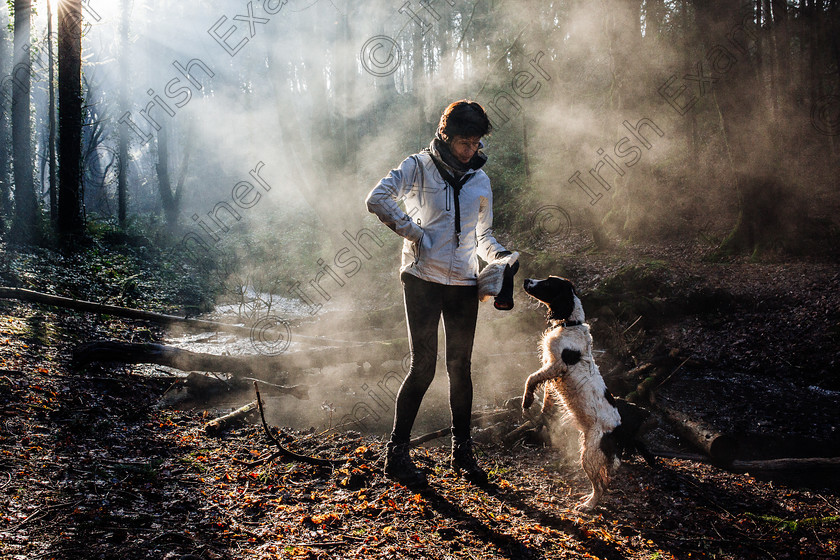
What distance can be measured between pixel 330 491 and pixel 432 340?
4.62 ft

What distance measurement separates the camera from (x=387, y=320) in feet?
36.1

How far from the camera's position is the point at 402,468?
372 centimetres

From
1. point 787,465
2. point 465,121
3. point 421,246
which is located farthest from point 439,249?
point 787,465

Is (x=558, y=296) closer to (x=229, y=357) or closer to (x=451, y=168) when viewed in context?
(x=451, y=168)

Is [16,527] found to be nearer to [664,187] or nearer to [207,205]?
[664,187]

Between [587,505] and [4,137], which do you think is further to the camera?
[4,137]

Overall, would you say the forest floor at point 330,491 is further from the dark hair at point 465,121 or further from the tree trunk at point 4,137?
the tree trunk at point 4,137

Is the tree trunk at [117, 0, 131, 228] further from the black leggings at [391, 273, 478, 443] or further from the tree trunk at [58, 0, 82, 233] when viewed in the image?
the black leggings at [391, 273, 478, 443]

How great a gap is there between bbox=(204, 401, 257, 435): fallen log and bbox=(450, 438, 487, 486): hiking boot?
2.52 meters

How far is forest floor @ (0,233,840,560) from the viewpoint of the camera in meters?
2.80

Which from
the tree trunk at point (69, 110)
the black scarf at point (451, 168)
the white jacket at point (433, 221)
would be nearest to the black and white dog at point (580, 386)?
the white jacket at point (433, 221)

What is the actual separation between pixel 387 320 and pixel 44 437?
24.7 feet

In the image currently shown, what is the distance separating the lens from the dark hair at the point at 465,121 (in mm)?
3617

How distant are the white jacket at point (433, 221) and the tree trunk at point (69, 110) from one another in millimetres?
12660
